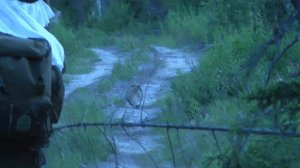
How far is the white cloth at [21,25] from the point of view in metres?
3.70

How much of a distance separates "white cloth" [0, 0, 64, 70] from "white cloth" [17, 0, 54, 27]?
0.06 meters

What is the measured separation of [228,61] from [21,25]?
5866mm

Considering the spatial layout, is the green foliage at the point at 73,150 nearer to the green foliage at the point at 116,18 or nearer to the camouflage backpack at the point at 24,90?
the camouflage backpack at the point at 24,90

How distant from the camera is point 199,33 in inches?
582

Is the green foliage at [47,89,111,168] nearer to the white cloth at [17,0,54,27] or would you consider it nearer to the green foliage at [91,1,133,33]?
the white cloth at [17,0,54,27]

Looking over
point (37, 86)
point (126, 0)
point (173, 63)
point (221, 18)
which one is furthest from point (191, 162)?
point (126, 0)

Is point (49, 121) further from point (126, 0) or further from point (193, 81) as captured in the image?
point (126, 0)

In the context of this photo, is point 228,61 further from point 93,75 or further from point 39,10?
point 39,10

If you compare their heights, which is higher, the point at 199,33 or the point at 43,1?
the point at 43,1

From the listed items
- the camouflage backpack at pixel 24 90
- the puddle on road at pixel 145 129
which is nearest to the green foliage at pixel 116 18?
the puddle on road at pixel 145 129

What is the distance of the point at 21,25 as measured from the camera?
3.71 meters

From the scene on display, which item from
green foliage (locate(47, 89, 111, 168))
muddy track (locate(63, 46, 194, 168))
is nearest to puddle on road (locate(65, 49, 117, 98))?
muddy track (locate(63, 46, 194, 168))

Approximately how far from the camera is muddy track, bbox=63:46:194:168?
589 cm

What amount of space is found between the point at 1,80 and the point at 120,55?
14.0 meters
